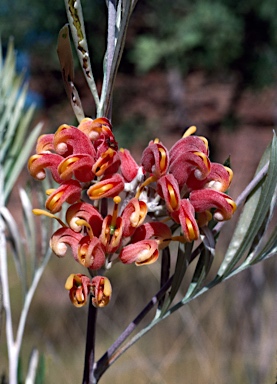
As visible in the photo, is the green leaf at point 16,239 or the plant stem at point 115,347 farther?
the green leaf at point 16,239

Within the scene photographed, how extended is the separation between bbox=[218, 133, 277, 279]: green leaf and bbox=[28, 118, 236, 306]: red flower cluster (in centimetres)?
2

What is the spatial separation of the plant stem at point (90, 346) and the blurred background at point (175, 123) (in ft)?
3.34

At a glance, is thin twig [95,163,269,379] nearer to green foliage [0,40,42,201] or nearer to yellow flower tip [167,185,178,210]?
yellow flower tip [167,185,178,210]

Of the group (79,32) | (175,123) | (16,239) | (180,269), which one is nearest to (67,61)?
(79,32)

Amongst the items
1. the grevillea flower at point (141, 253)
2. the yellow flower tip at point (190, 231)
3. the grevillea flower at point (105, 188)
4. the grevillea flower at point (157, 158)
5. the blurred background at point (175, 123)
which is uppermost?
the grevillea flower at point (157, 158)

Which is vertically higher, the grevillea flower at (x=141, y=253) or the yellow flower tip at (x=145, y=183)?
the yellow flower tip at (x=145, y=183)

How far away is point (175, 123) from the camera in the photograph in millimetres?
2902

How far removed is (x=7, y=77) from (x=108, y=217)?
13.4 inches

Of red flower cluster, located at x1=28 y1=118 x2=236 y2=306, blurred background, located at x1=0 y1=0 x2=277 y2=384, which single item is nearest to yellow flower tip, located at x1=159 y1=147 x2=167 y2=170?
red flower cluster, located at x1=28 y1=118 x2=236 y2=306

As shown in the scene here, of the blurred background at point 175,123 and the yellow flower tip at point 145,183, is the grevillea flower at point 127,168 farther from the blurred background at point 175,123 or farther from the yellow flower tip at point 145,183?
the blurred background at point 175,123

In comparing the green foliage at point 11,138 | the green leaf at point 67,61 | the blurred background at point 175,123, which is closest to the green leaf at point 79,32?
the green leaf at point 67,61

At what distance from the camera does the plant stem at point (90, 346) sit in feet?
0.96

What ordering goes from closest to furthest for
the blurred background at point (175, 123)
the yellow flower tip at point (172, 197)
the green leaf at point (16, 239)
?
the yellow flower tip at point (172, 197) < the green leaf at point (16, 239) < the blurred background at point (175, 123)

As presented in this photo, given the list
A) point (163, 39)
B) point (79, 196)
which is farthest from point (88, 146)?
point (163, 39)
